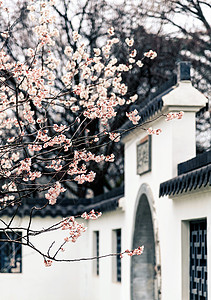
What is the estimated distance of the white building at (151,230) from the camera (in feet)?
27.0

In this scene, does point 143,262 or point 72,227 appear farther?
point 143,262

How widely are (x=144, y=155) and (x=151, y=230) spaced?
5.04 feet

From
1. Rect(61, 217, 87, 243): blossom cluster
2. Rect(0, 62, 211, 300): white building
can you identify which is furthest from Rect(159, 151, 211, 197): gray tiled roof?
Rect(61, 217, 87, 243): blossom cluster

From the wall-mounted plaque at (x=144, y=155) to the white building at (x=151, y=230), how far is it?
16mm

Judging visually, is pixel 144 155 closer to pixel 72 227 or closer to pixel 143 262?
pixel 143 262

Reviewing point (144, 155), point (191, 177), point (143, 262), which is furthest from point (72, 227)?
point (143, 262)

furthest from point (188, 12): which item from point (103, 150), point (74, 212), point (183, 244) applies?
point (183, 244)

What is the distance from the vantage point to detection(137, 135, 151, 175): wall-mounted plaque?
35.0ft

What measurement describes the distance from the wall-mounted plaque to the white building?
0.02 meters

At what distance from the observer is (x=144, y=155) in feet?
→ 36.2

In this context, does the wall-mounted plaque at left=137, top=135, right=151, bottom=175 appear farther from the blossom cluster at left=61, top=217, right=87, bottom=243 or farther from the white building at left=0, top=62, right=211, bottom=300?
the blossom cluster at left=61, top=217, right=87, bottom=243

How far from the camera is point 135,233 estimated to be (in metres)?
11.8

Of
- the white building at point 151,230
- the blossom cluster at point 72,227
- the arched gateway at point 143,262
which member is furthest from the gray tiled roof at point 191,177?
the arched gateway at point 143,262

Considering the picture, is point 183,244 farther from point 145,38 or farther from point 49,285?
point 145,38
